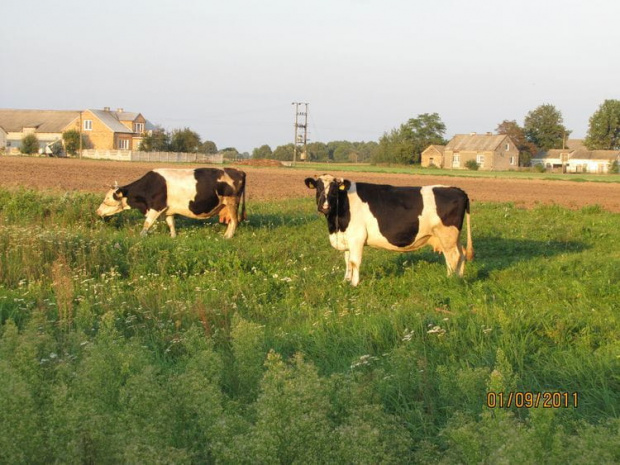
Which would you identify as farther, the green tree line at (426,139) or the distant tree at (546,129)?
the distant tree at (546,129)

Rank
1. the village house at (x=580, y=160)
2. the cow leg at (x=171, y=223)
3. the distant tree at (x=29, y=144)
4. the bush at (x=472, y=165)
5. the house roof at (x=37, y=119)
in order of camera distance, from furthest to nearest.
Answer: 1. the village house at (x=580, y=160)
2. the bush at (x=472, y=165)
3. the house roof at (x=37, y=119)
4. the distant tree at (x=29, y=144)
5. the cow leg at (x=171, y=223)

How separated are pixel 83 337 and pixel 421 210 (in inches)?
278

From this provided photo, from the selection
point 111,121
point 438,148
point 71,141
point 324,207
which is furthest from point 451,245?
point 438,148

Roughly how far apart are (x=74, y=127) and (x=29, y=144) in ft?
41.7

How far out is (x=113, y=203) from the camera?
16.9m

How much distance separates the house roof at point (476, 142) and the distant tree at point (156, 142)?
46498mm

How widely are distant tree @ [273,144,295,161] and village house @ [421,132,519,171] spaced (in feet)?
128

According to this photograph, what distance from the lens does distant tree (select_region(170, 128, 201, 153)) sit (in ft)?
349

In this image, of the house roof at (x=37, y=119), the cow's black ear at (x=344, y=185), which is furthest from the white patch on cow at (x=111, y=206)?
the house roof at (x=37, y=119)

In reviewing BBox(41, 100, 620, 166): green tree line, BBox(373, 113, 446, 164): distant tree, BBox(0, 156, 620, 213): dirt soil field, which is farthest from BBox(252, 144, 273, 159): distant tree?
BBox(0, 156, 620, 213): dirt soil field

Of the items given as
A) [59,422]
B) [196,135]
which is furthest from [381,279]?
[196,135]

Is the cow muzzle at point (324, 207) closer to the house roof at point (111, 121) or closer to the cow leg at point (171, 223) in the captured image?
the cow leg at point (171, 223)

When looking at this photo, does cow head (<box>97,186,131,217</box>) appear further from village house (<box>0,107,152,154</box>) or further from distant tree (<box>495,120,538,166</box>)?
distant tree (<box>495,120,538,166</box>)

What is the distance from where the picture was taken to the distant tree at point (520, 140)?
13838 centimetres
